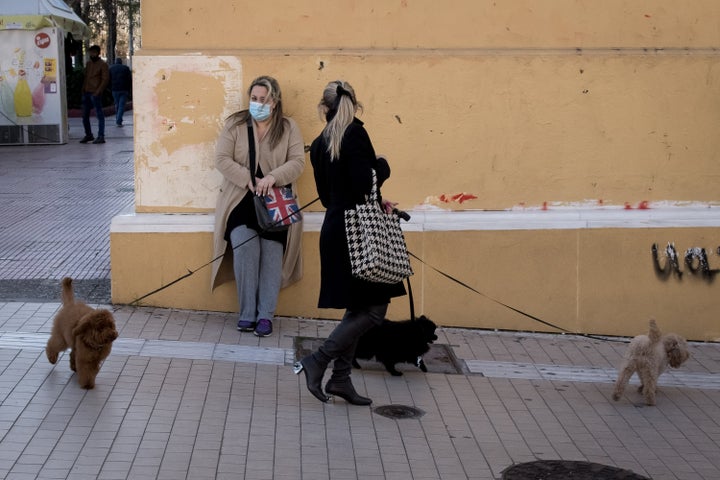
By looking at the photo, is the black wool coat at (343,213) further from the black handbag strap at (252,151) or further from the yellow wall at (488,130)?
the yellow wall at (488,130)

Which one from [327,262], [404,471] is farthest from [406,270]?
[404,471]

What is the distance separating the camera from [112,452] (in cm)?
520

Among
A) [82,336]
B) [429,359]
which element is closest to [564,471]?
[429,359]

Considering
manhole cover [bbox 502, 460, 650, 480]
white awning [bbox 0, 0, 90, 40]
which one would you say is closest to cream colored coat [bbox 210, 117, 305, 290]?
manhole cover [bbox 502, 460, 650, 480]

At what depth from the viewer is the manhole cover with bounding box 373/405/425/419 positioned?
6.05 meters

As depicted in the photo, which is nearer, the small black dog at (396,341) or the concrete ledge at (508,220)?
the small black dog at (396,341)

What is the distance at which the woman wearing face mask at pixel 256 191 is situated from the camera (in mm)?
7438

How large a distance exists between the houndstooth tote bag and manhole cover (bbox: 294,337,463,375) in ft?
4.27

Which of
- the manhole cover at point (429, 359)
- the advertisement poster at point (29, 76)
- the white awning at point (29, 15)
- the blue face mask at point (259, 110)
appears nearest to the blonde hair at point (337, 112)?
the blue face mask at point (259, 110)

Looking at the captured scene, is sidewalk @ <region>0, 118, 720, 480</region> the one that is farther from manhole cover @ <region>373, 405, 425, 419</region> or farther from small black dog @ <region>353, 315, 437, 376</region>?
small black dog @ <region>353, 315, 437, 376</region>

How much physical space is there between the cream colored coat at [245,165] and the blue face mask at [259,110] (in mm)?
130

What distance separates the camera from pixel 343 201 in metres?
5.86

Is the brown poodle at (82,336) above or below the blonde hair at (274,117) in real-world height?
below

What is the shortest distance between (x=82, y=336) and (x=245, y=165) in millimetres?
2087
